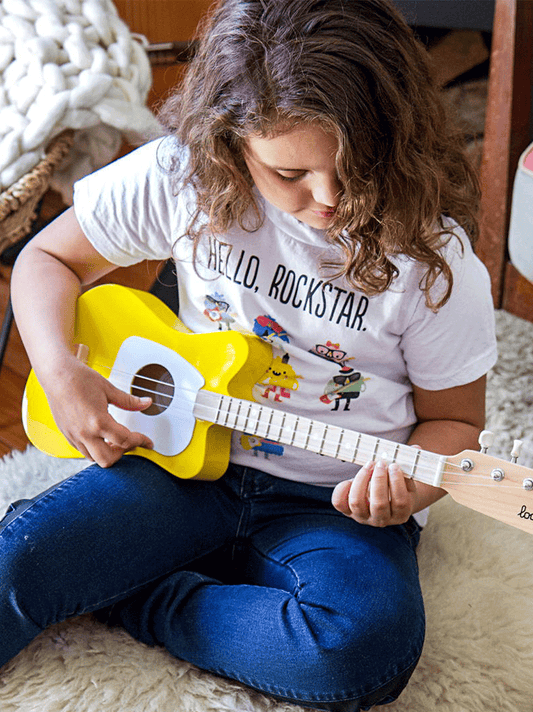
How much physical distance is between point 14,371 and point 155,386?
25.8 inches

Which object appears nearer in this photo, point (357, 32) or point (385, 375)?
point (357, 32)

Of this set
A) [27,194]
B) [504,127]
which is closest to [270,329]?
[27,194]

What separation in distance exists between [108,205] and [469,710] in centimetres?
65

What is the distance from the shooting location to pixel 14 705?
30.3 inches

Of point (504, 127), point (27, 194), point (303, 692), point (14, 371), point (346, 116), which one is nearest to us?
point (346, 116)

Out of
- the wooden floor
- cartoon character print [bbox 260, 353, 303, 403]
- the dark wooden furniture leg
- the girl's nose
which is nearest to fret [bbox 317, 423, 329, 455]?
cartoon character print [bbox 260, 353, 303, 403]

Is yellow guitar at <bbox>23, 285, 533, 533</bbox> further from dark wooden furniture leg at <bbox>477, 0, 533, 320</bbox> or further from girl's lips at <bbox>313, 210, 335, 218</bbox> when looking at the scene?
dark wooden furniture leg at <bbox>477, 0, 533, 320</bbox>

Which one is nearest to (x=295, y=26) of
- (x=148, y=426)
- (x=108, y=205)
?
(x=108, y=205)

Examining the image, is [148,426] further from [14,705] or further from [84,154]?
[84,154]

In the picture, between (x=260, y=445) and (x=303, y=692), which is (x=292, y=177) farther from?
(x=303, y=692)

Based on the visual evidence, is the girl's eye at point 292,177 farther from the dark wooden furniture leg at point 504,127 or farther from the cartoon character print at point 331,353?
the dark wooden furniture leg at point 504,127

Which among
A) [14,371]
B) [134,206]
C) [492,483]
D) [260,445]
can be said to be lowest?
[14,371]

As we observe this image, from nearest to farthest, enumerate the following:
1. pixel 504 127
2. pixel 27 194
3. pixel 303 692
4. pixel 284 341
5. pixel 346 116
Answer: pixel 346 116
pixel 303 692
pixel 284 341
pixel 27 194
pixel 504 127

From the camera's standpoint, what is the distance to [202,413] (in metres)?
0.83
